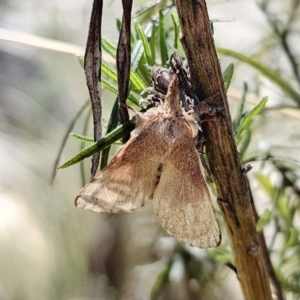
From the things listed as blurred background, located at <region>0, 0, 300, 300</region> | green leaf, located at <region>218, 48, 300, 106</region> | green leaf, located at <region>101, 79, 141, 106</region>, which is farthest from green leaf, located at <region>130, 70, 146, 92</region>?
blurred background, located at <region>0, 0, 300, 300</region>

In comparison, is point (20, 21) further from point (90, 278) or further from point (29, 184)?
point (90, 278)

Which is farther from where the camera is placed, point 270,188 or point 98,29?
point 270,188

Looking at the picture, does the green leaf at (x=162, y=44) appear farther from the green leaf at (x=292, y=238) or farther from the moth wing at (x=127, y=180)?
the green leaf at (x=292, y=238)

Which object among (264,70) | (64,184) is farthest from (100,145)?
(64,184)

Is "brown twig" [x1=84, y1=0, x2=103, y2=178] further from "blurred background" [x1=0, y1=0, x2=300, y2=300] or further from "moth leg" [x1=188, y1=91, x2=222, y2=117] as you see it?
"blurred background" [x1=0, y1=0, x2=300, y2=300]

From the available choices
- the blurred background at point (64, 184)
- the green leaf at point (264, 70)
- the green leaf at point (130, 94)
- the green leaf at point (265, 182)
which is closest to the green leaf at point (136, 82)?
the green leaf at point (130, 94)

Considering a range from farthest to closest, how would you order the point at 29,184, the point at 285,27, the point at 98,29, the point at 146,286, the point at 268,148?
the point at 146,286
the point at 29,184
the point at 285,27
the point at 268,148
the point at 98,29

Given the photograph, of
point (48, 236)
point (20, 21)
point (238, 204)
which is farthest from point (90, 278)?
point (238, 204)
